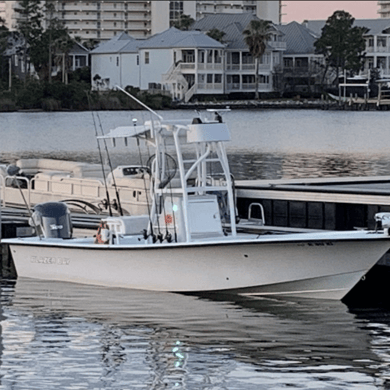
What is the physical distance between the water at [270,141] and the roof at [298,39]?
14.4m

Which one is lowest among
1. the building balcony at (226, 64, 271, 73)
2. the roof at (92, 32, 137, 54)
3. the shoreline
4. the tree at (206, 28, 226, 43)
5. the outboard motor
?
the shoreline

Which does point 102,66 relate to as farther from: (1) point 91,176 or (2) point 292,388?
(2) point 292,388

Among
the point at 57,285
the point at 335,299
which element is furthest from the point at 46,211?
the point at 335,299

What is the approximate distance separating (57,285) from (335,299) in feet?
17.2

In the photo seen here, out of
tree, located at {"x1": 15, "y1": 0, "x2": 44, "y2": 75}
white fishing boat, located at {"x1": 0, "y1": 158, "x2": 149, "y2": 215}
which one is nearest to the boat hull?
white fishing boat, located at {"x1": 0, "y1": 158, "x2": 149, "y2": 215}

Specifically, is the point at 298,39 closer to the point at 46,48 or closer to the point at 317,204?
the point at 46,48

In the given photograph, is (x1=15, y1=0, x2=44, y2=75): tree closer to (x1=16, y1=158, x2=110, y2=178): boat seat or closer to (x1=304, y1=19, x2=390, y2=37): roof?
(x1=304, y1=19, x2=390, y2=37): roof

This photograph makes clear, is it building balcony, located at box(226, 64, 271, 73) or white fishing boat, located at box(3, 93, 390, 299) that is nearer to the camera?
white fishing boat, located at box(3, 93, 390, 299)

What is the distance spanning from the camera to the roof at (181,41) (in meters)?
153

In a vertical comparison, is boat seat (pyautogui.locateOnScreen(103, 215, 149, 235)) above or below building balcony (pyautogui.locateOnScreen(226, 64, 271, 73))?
above

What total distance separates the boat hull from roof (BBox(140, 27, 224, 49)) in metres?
129

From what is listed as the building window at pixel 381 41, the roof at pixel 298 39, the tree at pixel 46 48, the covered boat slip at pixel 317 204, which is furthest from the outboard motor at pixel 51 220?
the building window at pixel 381 41

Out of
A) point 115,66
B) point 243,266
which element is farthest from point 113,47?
point 243,266

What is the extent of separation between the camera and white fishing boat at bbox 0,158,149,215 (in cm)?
3331
